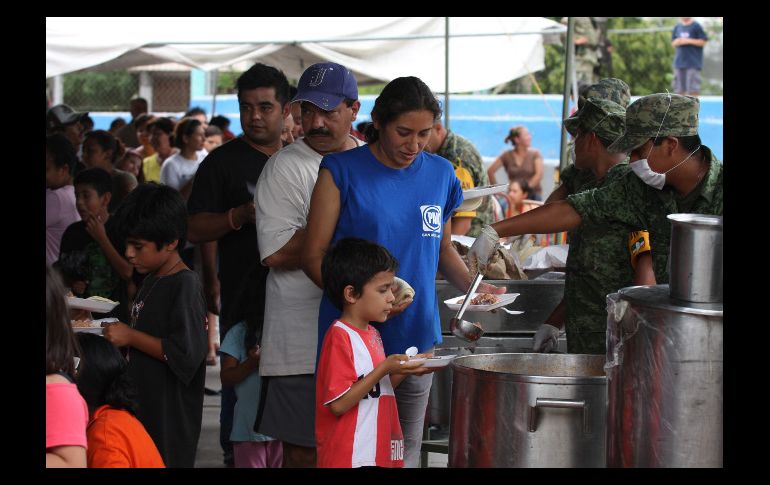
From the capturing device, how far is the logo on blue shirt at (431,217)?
352cm

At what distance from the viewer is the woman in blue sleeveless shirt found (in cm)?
344

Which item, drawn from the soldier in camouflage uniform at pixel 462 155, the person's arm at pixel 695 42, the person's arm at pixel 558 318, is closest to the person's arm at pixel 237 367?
the person's arm at pixel 558 318

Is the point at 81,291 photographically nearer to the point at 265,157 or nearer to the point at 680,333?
the point at 265,157

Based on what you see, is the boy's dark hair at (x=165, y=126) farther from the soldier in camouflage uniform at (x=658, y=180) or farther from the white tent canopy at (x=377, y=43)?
the soldier in camouflage uniform at (x=658, y=180)

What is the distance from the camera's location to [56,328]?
242cm

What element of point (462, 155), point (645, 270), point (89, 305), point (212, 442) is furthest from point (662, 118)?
point (212, 442)

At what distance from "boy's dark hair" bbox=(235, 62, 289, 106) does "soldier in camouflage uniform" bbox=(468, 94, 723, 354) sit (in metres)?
1.36

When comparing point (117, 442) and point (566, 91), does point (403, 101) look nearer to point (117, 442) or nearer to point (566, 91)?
point (117, 442)

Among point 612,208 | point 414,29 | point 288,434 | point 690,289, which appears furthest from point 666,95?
point 414,29

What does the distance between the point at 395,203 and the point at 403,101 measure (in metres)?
0.33

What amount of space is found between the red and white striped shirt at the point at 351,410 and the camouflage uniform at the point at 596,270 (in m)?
1.03

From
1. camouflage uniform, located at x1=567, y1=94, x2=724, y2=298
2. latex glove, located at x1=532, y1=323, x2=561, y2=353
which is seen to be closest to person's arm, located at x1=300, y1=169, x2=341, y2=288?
camouflage uniform, located at x1=567, y1=94, x2=724, y2=298

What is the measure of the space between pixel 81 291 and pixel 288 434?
1972mm

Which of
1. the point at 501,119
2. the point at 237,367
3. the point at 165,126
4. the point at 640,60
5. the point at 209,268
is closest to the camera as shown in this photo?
the point at 237,367
